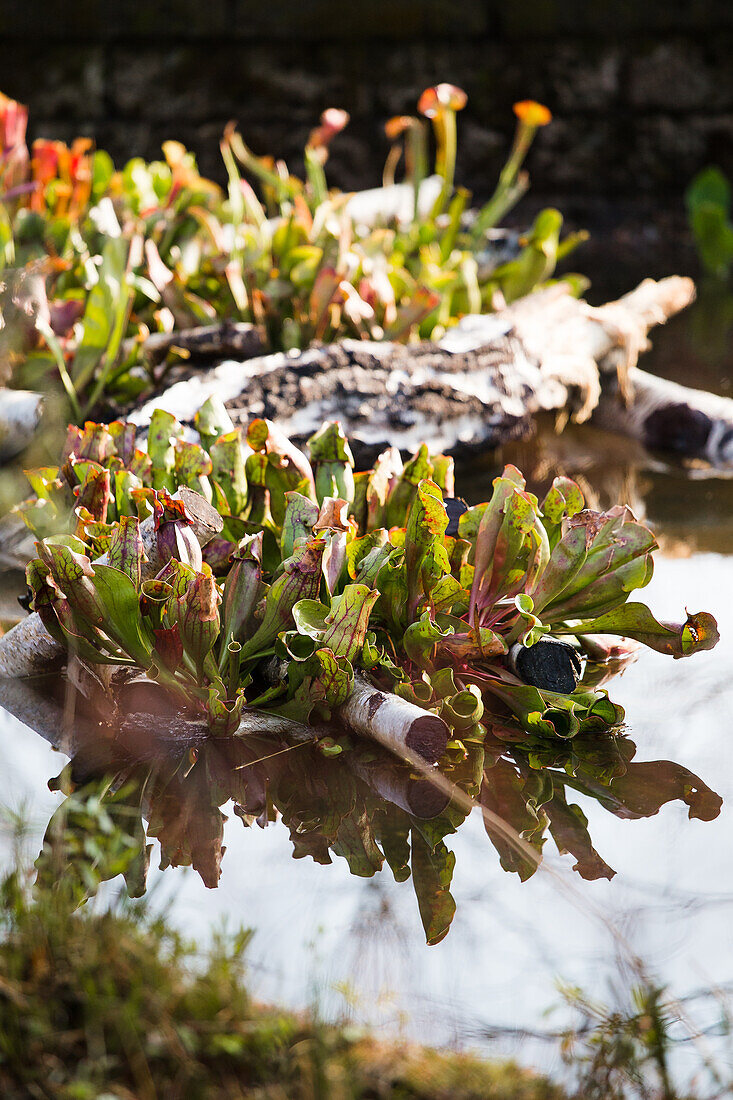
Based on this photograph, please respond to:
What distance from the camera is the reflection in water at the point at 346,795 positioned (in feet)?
2.97

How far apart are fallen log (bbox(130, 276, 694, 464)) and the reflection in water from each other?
80cm

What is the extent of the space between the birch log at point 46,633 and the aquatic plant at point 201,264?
743 mm

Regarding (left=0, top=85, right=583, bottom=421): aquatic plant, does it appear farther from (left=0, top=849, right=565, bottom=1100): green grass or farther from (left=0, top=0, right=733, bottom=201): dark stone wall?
(left=0, top=0, right=733, bottom=201): dark stone wall

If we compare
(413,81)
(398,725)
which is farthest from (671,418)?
(413,81)

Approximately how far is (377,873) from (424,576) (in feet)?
1.18

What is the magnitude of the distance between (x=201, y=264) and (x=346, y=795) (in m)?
1.71

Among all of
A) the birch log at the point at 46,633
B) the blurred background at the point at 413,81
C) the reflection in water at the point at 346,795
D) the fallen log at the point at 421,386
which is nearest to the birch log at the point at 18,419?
the fallen log at the point at 421,386

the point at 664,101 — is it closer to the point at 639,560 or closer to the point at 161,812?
the point at 639,560

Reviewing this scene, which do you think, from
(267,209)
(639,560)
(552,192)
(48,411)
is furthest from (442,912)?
(552,192)

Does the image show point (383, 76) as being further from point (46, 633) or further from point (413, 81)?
point (46, 633)

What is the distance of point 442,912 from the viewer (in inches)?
33.3

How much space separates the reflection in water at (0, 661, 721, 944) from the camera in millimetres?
907

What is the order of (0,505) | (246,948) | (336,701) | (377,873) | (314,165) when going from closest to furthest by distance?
(246,948) < (377,873) < (336,701) < (0,505) < (314,165)

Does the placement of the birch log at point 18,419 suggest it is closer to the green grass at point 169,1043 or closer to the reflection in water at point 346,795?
the reflection in water at point 346,795
